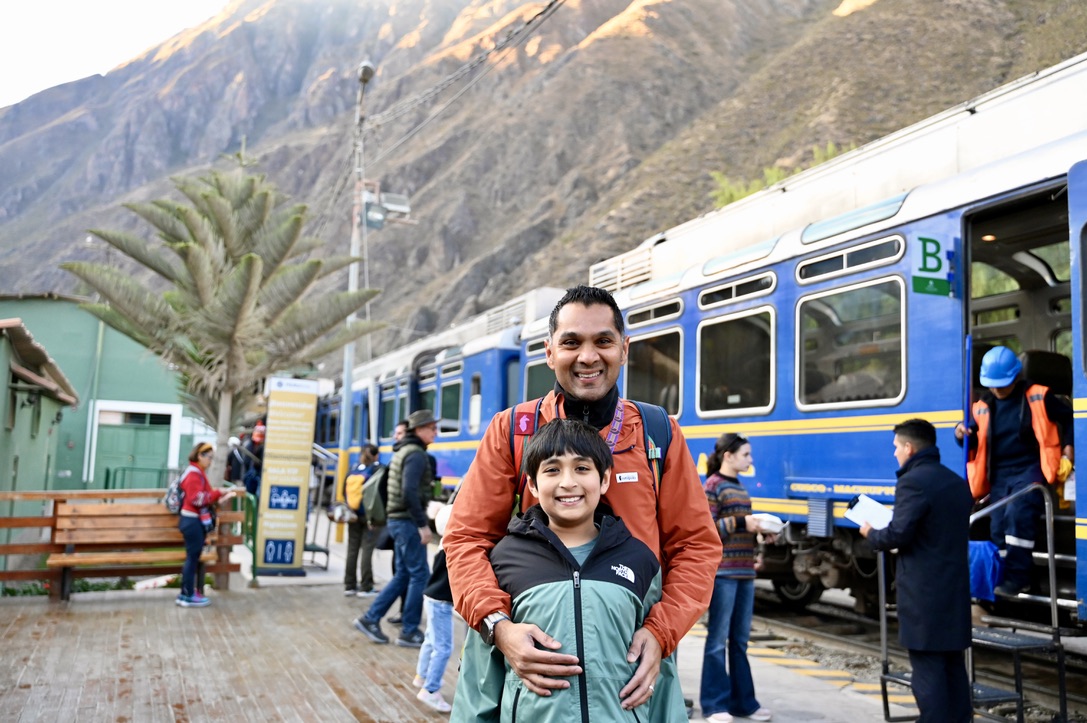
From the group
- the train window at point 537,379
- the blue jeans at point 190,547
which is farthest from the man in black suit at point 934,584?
the train window at point 537,379

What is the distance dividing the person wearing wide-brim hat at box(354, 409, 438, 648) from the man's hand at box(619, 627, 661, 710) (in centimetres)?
494

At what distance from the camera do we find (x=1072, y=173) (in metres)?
5.73

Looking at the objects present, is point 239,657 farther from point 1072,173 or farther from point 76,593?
point 1072,173

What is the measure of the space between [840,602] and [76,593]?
26.9 ft

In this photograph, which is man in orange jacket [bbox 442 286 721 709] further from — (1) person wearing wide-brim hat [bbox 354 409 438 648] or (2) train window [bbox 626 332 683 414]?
(2) train window [bbox 626 332 683 414]

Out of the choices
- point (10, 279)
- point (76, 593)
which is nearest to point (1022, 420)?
point (76, 593)

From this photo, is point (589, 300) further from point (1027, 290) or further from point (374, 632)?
point (1027, 290)

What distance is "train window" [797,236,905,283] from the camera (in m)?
7.14

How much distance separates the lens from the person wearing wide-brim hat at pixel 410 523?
288 inches

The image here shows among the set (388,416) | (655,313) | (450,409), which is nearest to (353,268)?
(388,416)

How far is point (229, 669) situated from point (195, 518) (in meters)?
2.88

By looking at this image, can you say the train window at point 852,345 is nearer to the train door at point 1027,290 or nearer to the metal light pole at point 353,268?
the train door at point 1027,290

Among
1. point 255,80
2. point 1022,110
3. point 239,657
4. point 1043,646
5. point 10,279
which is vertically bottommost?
point 239,657

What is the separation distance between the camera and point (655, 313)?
1008cm
